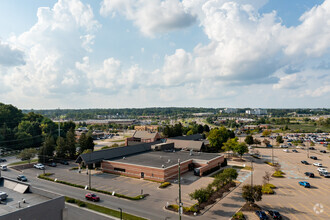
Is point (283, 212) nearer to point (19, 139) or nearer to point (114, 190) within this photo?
point (114, 190)

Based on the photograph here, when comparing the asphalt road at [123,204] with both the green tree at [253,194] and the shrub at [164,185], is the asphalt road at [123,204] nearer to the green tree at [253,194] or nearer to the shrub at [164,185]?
the shrub at [164,185]

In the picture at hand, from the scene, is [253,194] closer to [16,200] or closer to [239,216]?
[239,216]

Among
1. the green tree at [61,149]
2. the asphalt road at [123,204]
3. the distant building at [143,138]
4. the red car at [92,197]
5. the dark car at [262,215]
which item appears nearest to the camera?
the dark car at [262,215]

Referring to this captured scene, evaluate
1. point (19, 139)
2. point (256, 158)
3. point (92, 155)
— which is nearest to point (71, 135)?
point (92, 155)

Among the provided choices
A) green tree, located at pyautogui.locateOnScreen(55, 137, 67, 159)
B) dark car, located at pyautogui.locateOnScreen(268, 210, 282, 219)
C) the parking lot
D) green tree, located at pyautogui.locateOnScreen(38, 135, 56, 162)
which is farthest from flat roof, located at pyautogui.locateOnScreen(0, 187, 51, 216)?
green tree, located at pyautogui.locateOnScreen(55, 137, 67, 159)

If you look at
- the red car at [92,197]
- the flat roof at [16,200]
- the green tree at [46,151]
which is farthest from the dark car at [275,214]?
the green tree at [46,151]

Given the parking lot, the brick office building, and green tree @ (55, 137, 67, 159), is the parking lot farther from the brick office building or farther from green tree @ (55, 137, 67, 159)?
green tree @ (55, 137, 67, 159)

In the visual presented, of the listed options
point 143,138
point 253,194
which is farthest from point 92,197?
point 143,138

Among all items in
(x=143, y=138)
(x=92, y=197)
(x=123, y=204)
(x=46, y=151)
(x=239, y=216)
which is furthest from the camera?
(x=143, y=138)

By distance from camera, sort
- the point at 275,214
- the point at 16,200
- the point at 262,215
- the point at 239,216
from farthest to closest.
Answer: the point at 275,214
the point at 239,216
the point at 262,215
the point at 16,200
